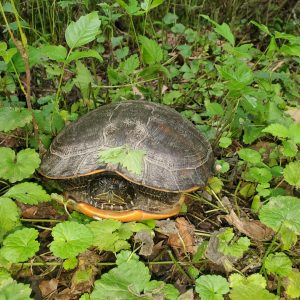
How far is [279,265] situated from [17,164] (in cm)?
135

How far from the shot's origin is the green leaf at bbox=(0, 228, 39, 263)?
5.20 ft

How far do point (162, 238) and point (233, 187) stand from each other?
602 mm

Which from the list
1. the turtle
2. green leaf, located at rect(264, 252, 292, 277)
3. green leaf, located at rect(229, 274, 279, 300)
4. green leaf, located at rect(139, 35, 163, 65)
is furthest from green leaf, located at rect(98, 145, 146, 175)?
green leaf, located at rect(139, 35, 163, 65)

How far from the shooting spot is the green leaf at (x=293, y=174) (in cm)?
197

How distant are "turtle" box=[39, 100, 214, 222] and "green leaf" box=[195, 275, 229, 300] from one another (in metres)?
0.44

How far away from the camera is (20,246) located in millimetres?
1638

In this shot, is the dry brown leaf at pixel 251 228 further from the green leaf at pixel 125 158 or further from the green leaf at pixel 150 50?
the green leaf at pixel 150 50

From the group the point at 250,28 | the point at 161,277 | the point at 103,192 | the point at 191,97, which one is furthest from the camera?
the point at 250,28

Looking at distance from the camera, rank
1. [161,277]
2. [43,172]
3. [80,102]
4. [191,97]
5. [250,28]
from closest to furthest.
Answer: [161,277], [43,172], [80,102], [191,97], [250,28]

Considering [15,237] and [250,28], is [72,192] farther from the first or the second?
[250,28]

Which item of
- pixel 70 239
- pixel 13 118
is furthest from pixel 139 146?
pixel 13 118

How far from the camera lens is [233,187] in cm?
237

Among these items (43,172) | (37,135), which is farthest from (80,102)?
(43,172)

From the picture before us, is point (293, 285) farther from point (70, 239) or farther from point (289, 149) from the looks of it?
point (70, 239)
